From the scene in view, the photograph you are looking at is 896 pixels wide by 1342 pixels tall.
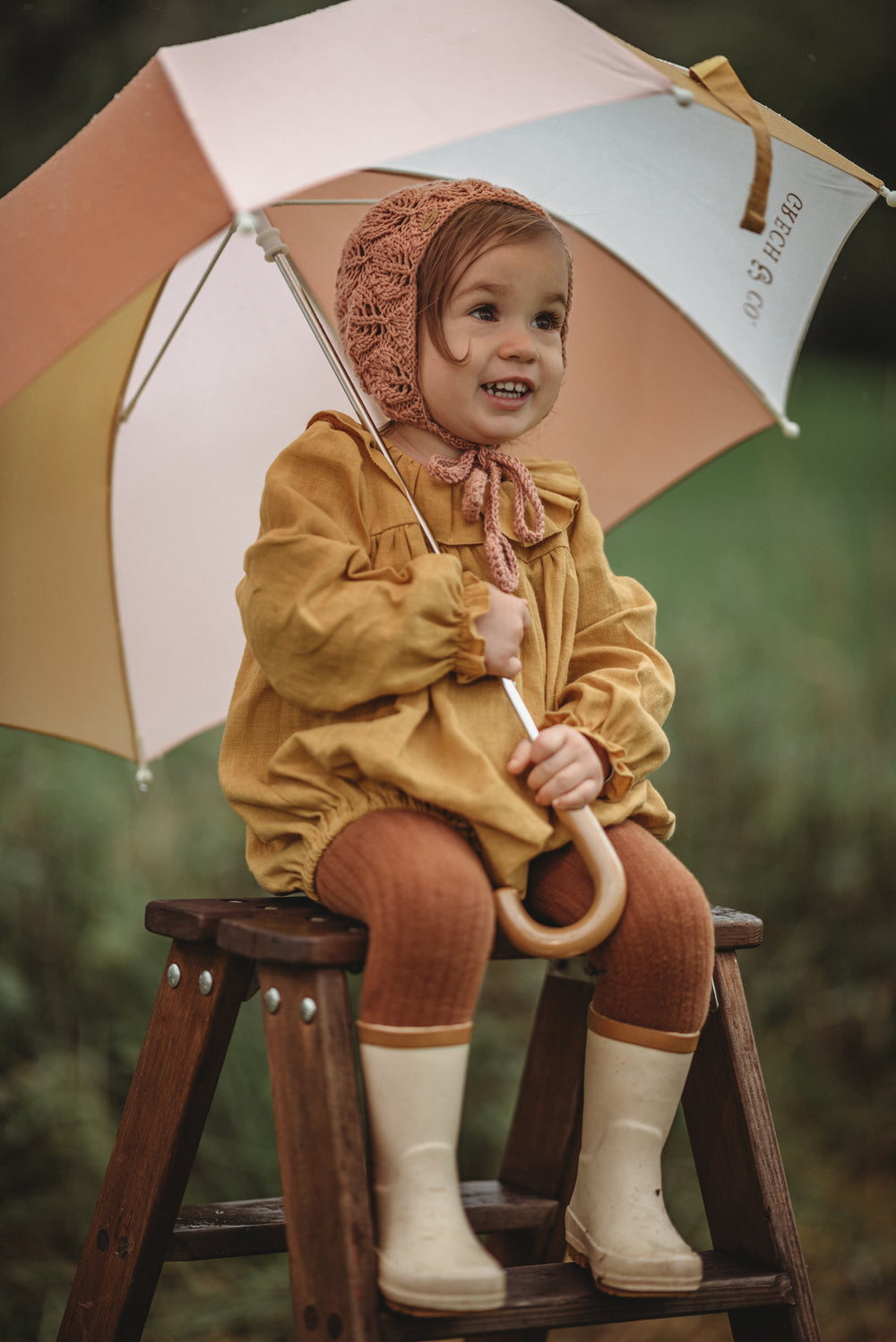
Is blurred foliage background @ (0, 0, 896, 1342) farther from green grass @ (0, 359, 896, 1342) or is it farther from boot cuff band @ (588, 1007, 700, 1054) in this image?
boot cuff band @ (588, 1007, 700, 1054)

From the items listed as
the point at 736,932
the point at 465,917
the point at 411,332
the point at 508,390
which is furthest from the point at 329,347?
the point at 736,932

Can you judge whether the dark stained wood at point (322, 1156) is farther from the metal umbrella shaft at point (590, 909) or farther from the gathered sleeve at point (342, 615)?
the gathered sleeve at point (342, 615)

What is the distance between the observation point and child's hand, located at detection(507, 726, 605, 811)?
147 centimetres

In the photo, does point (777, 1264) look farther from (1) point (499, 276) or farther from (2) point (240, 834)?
(2) point (240, 834)

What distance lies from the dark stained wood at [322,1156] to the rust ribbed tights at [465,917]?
0.06 m

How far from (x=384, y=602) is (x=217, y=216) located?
44 cm

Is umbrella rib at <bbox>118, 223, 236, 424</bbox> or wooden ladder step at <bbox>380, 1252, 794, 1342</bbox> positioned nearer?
wooden ladder step at <bbox>380, 1252, 794, 1342</bbox>

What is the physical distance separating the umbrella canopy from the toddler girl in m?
0.20

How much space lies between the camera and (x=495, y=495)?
5.27 feet

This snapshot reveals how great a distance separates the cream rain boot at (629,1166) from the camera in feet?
4.47

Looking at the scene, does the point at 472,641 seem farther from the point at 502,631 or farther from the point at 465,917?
the point at 465,917

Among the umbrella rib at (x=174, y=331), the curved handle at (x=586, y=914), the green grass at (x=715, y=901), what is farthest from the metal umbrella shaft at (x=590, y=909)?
the green grass at (x=715, y=901)

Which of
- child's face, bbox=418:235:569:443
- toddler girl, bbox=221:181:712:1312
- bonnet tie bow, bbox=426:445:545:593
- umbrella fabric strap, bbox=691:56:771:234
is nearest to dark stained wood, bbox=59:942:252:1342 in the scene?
toddler girl, bbox=221:181:712:1312

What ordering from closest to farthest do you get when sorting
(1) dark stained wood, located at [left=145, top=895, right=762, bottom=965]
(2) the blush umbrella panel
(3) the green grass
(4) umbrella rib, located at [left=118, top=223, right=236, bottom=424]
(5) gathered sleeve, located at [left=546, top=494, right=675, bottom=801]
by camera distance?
(2) the blush umbrella panel
(1) dark stained wood, located at [left=145, top=895, right=762, bottom=965]
(5) gathered sleeve, located at [left=546, top=494, right=675, bottom=801]
(4) umbrella rib, located at [left=118, top=223, right=236, bottom=424]
(3) the green grass
